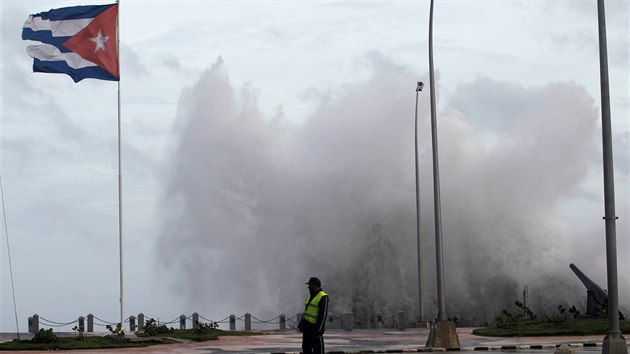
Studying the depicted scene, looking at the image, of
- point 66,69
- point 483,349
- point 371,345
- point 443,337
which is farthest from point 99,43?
point 483,349

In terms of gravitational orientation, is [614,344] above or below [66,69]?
below

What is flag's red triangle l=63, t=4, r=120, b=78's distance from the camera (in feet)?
106

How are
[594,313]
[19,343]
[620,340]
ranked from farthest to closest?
[594,313]
[19,343]
[620,340]

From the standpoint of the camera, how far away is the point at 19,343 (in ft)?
96.9

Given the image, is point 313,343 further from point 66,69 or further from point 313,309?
point 66,69

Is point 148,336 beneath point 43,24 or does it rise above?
beneath

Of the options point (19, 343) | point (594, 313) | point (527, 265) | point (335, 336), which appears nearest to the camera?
point (19, 343)

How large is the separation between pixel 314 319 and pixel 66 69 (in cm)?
1650

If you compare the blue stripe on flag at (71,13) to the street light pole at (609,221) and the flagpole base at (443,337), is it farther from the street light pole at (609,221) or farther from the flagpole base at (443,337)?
the street light pole at (609,221)

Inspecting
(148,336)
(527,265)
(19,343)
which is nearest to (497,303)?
(527,265)

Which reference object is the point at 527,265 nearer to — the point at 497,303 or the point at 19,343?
the point at 497,303

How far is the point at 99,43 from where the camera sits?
3272 centimetres

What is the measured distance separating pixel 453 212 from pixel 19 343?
3804 centimetres

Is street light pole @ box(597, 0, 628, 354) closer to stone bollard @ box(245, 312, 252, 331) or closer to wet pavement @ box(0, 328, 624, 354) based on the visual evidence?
wet pavement @ box(0, 328, 624, 354)
